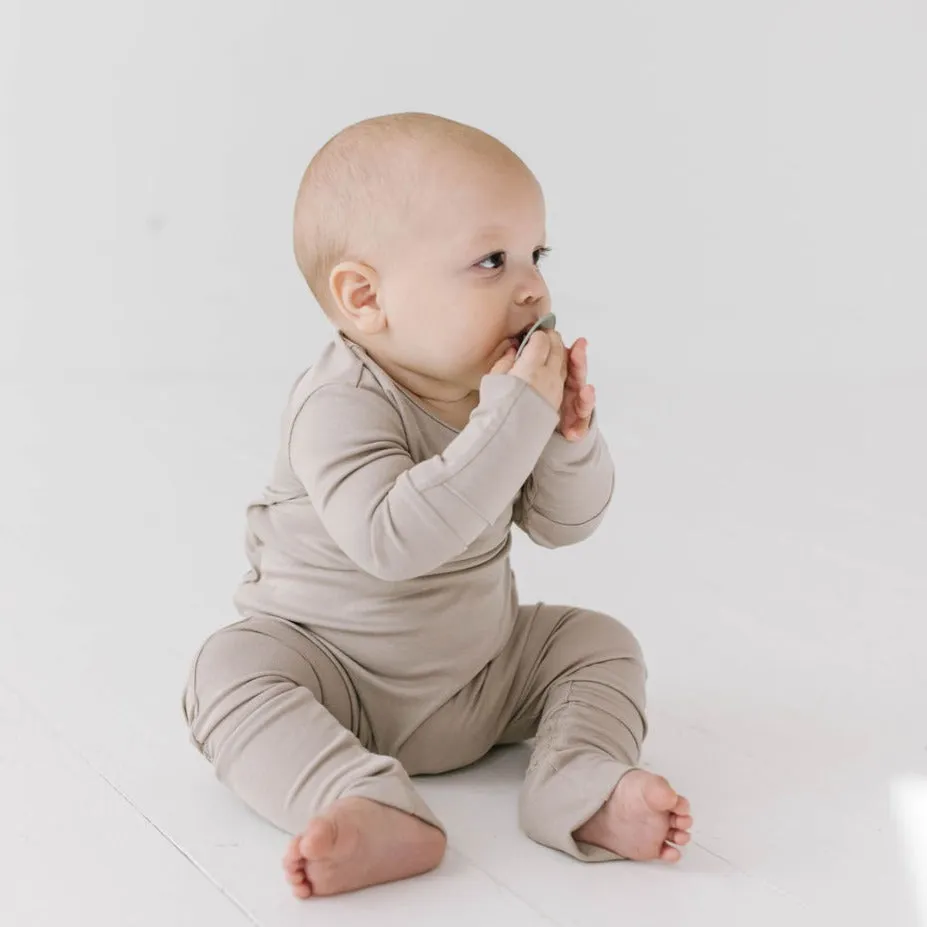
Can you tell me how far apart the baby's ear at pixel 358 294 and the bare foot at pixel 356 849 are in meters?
0.39

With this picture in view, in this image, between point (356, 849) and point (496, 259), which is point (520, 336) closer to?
point (496, 259)

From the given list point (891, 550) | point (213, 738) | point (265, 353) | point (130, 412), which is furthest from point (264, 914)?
point (265, 353)

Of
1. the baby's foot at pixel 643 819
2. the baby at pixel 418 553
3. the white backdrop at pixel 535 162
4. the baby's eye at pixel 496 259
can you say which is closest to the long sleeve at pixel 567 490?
the baby at pixel 418 553

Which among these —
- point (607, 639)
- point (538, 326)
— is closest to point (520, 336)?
point (538, 326)

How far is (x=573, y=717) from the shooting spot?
49.2 inches

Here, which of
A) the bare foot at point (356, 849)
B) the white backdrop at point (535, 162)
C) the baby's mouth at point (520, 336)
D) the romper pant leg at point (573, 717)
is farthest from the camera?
the white backdrop at point (535, 162)

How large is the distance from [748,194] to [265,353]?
110 centimetres

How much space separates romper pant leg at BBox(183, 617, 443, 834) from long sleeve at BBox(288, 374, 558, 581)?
0.36 ft

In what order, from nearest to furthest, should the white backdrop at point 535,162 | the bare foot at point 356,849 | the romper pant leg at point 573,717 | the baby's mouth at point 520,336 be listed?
the bare foot at point 356,849
the romper pant leg at point 573,717
the baby's mouth at point 520,336
the white backdrop at point 535,162

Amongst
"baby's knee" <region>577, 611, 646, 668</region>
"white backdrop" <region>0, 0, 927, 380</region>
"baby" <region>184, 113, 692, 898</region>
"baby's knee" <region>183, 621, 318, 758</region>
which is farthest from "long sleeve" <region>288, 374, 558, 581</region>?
"white backdrop" <region>0, 0, 927, 380</region>

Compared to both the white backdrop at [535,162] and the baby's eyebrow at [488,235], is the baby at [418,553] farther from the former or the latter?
the white backdrop at [535,162]

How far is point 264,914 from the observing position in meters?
1.04

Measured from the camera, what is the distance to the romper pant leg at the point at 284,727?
112 centimetres

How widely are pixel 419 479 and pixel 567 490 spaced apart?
19 cm
